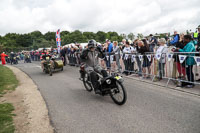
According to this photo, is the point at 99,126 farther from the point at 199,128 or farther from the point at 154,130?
the point at 199,128

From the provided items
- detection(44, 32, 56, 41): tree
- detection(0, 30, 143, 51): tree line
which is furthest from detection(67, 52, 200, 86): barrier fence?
detection(44, 32, 56, 41): tree

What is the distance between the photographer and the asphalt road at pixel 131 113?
3623mm

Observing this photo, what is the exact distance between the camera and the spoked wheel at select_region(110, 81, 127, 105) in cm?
484

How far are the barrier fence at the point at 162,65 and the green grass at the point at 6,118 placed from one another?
11.3ft

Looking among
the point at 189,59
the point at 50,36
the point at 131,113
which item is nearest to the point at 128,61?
the point at 189,59

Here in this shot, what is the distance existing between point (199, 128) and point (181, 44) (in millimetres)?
4124

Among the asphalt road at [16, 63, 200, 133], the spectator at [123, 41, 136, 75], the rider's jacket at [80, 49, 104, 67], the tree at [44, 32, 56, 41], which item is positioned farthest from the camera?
the tree at [44, 32, 56, 41]

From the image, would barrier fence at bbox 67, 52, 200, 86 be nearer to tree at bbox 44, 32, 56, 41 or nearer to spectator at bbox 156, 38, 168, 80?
spectator at bbox 156, 38, 168, 80

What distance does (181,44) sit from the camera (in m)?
6.70

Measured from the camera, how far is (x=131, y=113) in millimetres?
4379

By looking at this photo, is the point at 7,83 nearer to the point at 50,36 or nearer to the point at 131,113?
the point at 131,113

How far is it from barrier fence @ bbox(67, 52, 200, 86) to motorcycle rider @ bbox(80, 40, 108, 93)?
0.63 metres

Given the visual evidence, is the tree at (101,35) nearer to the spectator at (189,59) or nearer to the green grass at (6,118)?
the spectator at (189,59)

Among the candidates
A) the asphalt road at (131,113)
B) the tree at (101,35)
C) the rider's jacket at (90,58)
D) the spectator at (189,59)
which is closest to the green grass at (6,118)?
the asphalt road at (131,113)
